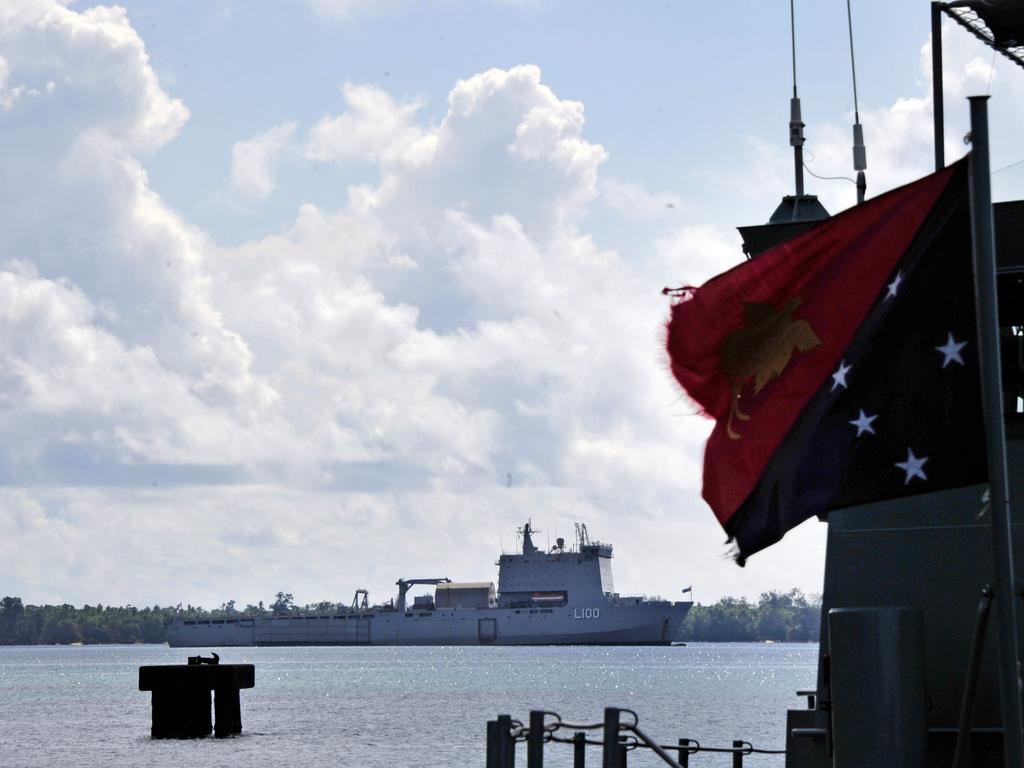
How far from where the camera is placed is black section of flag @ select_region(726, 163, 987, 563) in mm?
7676

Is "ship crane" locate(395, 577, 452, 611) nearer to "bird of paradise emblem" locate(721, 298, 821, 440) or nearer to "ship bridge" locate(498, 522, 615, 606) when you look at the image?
"ship bridge" locate(498, 522, 615, 606)

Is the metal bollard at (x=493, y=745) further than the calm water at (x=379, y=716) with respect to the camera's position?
No

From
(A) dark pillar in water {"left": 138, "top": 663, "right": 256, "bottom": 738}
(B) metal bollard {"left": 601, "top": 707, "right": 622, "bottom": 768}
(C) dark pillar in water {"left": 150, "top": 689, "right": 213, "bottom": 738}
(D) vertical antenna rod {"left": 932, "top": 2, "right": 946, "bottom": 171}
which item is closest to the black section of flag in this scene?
(B) metal bollard {"left": 601, "top": 707, "right": 622, "bottom": 768}

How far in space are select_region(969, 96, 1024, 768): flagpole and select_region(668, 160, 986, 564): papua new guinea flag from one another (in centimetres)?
19

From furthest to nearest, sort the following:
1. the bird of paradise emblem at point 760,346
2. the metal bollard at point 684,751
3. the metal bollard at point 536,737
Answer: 1. the metal bollard at point 684,751
2. the metal bollard at point 536,737
3. the bird of paradise emblem at point 760,346

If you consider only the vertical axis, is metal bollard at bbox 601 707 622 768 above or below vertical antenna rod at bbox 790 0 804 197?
below

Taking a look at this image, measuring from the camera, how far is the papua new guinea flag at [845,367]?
305 inches

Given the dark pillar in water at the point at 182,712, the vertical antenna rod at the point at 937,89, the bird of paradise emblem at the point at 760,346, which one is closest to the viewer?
the bird of paradise emblem at the point at 760,346

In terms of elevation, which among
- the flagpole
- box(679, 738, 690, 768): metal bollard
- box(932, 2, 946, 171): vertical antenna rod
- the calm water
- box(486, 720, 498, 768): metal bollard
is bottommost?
the calm water

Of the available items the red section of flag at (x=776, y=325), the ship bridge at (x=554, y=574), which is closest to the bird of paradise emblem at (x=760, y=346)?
the red section of flag at (x=776, y=325)

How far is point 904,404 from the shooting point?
7828mm

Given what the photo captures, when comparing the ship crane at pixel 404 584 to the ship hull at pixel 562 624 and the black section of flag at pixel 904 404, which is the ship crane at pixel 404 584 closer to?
the ship hull at pixel 562 624

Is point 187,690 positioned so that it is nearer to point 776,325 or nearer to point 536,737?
point 536,737

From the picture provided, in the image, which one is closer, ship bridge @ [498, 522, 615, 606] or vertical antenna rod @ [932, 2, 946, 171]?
vertical antenna rod @ [932, 2, 946, 171]
